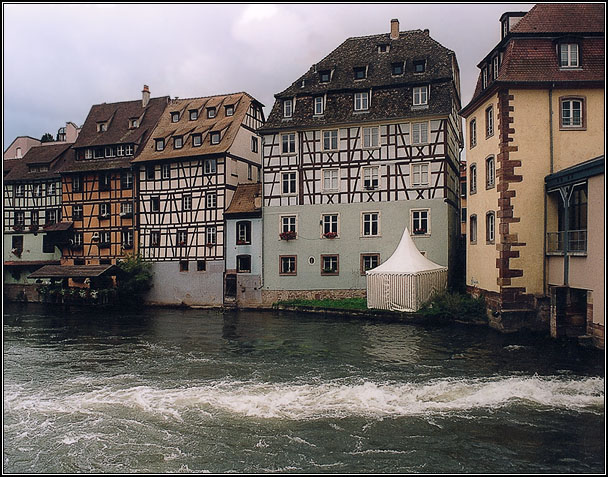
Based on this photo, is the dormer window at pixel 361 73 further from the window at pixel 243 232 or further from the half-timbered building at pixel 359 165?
the window at pixel 243 232

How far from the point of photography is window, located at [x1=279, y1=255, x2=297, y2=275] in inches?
1281

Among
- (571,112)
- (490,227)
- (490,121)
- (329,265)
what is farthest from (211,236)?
(571,112)

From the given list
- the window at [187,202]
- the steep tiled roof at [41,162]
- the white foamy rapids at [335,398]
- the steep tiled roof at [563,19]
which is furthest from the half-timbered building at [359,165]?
the steep tiled roof at [41,162]

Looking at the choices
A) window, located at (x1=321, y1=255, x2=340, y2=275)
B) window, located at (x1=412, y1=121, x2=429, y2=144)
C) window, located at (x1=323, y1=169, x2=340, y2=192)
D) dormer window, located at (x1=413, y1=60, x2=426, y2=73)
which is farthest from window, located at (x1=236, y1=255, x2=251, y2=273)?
dormer window, located at (x1=413, y1=60, x2=426, y2=73)

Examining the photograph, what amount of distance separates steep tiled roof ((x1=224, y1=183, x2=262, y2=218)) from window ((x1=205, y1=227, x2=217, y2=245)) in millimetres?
1405

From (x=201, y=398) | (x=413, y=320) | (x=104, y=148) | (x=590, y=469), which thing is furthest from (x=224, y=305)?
(x=590, y=469)

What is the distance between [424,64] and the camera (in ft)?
102

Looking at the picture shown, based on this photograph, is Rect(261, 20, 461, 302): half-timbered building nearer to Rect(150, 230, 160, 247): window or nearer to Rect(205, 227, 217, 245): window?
Rect(205, 227, 217, 245): window

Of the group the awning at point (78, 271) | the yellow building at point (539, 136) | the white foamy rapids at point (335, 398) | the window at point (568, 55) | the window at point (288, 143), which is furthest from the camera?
the awning at point (78, 271)

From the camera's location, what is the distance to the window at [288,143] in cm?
3275

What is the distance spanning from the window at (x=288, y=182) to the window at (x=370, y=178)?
4.27 meters

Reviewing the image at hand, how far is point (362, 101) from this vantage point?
31.5 metres

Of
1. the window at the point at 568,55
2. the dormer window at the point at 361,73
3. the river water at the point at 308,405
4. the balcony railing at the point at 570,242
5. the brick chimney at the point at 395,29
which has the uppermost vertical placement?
the brick chimney at the point at 395,29

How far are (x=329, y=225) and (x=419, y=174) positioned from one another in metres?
5.75
